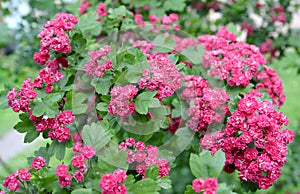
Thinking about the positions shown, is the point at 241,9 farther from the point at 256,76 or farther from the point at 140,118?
the point at 140,118

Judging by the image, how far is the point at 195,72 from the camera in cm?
219

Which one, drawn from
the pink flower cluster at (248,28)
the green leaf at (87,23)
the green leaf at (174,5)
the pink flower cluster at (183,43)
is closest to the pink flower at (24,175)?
the green leaf at (87,23)

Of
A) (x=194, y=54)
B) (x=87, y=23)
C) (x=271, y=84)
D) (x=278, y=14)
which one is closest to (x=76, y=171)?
(x=87, y=23)

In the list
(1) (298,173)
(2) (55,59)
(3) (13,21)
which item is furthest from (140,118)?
(3) (13,21)

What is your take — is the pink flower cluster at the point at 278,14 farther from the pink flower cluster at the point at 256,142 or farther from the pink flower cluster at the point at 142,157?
the pink flower cluster at the point at 142,157

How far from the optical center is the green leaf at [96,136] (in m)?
1.70

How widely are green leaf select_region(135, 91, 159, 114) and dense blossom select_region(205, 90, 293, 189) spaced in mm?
320

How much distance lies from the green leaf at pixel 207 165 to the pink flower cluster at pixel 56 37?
0.82 meters

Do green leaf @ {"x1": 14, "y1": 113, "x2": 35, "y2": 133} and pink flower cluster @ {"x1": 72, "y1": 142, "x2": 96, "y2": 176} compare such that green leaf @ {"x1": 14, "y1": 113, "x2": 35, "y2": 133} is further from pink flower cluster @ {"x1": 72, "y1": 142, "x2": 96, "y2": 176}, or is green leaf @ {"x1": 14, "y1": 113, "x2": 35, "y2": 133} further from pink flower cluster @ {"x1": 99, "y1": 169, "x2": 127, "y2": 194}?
pink flower cluster @ {"x1": 99, "y1": 169, "x2": 127, "y2": 194}

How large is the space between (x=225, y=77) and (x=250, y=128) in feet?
1.19

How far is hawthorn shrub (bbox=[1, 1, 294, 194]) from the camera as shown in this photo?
64.9 inches

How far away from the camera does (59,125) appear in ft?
6.08

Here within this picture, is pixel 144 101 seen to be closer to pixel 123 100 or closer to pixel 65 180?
pixel 123 100

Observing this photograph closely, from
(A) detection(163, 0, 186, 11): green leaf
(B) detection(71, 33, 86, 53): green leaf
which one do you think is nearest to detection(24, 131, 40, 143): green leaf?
(B) detection(71, 33, 86, 53): green leaf
